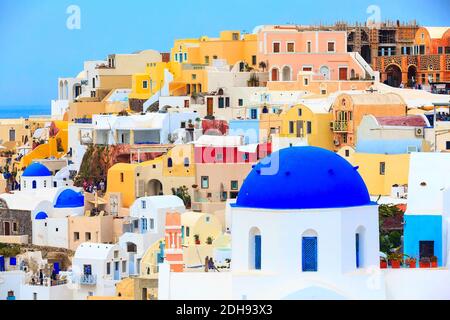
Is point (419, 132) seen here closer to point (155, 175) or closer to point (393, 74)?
point (155, 175)

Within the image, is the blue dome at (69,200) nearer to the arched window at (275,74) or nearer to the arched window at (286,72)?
the arched window at (275,74)

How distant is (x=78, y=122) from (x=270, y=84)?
4207 mm

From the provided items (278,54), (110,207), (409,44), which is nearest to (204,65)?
(278,54)

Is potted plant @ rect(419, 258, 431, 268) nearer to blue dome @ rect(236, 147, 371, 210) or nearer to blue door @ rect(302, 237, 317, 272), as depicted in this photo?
blue dome @ rect(236, 147, 371, 210)

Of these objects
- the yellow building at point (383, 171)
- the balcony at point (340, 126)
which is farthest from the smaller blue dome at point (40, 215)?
the yellow building at point (383, 171)

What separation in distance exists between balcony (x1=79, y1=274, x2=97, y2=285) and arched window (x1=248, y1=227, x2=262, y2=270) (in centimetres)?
1038

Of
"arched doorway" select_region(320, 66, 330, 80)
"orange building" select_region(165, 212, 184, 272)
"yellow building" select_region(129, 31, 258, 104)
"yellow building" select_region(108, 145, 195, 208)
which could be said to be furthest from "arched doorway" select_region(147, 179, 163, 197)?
"orange building" select_region(165, 212, 184, 272)

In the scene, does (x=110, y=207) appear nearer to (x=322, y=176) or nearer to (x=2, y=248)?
(x=2, y=248)

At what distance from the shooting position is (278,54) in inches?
1944

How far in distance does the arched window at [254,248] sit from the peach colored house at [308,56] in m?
22.7

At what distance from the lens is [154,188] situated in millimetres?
42531

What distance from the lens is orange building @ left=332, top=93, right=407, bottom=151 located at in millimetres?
42094

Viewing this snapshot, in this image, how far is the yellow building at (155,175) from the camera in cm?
4181

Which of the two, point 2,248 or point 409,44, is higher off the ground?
point 409,44
